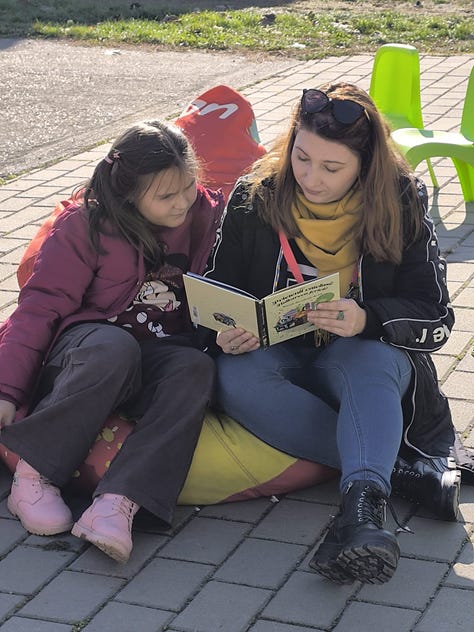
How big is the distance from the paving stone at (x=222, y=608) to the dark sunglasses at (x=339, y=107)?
4.53 feet

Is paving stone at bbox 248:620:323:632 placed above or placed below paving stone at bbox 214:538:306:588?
above

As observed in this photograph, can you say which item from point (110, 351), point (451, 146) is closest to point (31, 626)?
point (110, 351)

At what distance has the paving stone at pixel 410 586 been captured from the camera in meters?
2.95

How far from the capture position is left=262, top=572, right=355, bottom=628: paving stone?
288cm

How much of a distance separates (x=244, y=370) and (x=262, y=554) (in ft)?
A: 1.91

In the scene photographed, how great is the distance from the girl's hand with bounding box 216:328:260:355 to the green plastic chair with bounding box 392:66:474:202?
285cm

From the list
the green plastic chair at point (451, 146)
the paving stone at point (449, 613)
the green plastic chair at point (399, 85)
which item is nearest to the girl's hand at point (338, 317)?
the paving stone at point (449, 613)

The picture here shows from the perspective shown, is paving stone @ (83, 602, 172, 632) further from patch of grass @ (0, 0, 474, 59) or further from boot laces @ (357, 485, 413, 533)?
patch of grass @ (0, 0, 474, 59)

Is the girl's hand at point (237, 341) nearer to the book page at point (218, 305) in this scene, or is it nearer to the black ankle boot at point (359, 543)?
the book page at point (218, 305)

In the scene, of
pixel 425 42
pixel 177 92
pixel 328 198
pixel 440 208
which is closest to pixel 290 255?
pixel 328 198

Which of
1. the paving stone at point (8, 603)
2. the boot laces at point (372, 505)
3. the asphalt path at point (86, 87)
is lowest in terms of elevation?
the asphalt path at point (86, 87)

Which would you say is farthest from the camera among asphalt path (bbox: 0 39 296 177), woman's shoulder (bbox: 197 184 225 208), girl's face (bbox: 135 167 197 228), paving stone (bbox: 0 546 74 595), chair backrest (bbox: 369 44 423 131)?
asphalt path (bbox: 0 39 296 177)

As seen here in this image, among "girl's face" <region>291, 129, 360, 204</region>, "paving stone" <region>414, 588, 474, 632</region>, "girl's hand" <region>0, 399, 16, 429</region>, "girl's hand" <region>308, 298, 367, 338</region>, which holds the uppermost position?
"girl's face" <region>291, 129, 360, 204</region>

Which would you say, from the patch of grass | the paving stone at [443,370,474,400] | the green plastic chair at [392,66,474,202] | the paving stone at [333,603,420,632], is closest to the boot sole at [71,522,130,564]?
the paving stone at [333,603,420,632]
